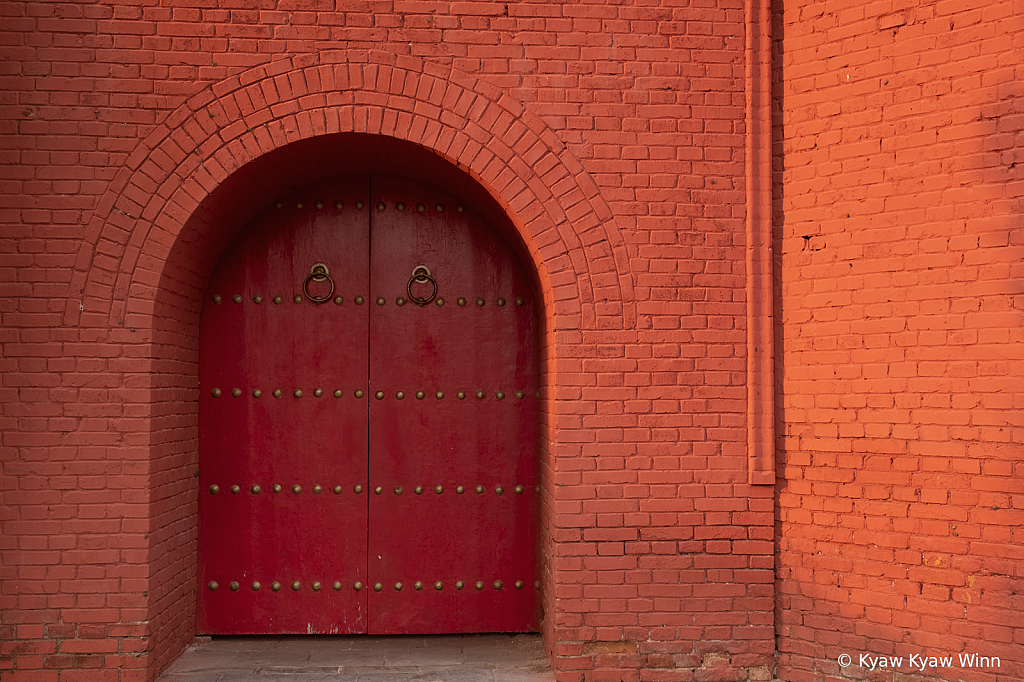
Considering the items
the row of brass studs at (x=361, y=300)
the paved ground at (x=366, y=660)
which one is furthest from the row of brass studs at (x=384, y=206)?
the paved ground at (x=366, y=660)

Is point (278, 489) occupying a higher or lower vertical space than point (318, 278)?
lower

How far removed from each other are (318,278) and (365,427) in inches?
37.2

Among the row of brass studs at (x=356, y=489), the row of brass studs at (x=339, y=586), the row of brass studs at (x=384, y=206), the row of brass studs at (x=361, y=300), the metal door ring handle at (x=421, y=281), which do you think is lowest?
the row of brass studs at (x=339, y=586)

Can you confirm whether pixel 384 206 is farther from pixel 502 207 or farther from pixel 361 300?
pixel 502 207

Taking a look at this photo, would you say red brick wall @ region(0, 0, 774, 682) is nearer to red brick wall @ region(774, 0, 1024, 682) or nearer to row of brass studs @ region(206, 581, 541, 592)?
red brick wall @ region(774, 0, 1024, 682)

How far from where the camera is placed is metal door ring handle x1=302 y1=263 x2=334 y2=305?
15.2 feet

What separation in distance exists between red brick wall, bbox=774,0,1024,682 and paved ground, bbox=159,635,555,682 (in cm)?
146

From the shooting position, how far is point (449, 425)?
15.3 feet

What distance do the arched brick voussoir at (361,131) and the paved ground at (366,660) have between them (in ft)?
6.27

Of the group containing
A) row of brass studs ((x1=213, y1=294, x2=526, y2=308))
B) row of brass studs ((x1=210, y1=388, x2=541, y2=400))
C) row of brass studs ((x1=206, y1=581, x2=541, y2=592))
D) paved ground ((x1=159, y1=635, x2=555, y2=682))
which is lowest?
paved ground ((x1=159, y1=635, x2=555, y2=682))

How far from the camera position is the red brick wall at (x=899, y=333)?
3619mm

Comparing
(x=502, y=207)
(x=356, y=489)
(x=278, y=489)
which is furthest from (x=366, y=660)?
(x=502, y=207)

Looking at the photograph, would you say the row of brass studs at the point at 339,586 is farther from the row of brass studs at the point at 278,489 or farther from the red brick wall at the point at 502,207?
the row of brass studs at the point at 278,489

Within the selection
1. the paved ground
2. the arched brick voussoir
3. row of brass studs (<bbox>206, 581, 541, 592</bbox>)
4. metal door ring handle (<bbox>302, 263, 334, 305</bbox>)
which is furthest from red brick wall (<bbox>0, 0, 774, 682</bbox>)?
metal door ring handle (<bbox>302, 263, 334, 305</bbox>)
